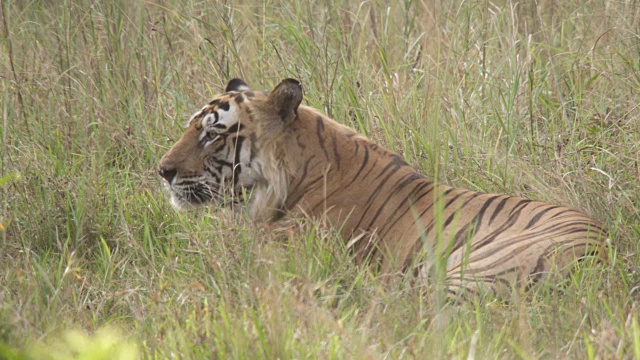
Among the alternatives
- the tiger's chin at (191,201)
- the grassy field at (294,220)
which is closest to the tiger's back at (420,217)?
the grassy field at (294,220)

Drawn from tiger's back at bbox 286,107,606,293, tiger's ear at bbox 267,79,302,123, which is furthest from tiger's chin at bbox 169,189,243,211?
tiger's ear at bbox 267,79,302,123

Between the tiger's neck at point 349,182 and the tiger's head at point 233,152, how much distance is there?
0.27ft

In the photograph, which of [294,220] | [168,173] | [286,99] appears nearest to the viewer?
[294,220]

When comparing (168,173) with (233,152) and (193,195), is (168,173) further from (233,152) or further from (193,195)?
(233,152)

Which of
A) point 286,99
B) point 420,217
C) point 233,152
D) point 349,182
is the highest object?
point 286,99

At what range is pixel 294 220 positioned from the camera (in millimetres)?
3822

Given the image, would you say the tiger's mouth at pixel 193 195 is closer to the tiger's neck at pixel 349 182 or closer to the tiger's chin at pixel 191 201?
the tiger's chin at pixel 191 201

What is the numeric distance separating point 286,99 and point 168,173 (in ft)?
1.95

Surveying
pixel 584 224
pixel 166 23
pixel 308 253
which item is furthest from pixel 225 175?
pixel 166 23

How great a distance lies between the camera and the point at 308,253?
11.1ft

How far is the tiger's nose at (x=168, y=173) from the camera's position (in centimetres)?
407

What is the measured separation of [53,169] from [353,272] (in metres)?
1.77

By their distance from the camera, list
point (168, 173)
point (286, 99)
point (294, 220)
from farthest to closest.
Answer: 1. point (168, 173)
2. point (286, 99)
3. point (294, 220)

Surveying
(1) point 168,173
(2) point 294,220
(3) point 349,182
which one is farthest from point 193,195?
(3) point 349,182
